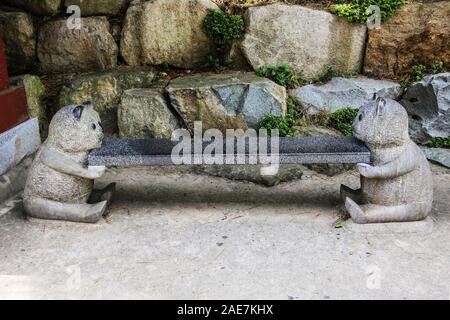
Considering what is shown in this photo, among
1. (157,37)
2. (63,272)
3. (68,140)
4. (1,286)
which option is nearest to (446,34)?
(157,37)

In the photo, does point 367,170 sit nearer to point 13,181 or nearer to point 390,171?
point 390,171

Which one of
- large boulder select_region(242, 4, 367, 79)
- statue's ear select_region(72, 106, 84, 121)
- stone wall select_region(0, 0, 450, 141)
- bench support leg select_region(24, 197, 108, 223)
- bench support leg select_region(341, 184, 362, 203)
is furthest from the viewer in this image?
large boulder select_region(242, 4, 367, 79)

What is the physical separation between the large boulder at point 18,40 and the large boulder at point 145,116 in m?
1.46

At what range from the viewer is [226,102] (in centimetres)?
521

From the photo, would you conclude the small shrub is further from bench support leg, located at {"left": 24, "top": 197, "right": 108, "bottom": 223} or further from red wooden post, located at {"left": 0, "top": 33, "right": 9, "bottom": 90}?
bench support leg, located at {"left": 24, "top": 197, "right": 108, "bottom": 223}

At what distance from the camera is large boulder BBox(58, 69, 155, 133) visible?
5.38 m

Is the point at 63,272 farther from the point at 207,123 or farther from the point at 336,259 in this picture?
the point at 207,123

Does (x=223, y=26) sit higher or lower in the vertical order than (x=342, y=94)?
higher

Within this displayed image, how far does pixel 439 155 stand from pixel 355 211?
1.90 m

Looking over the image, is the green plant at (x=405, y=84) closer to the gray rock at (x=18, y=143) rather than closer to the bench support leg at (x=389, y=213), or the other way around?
the bench support leg at (x=389, y=213)

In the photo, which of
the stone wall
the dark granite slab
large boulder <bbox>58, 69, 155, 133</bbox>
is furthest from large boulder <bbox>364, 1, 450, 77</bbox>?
large boulder <bbox>58, 69, 155, 133</bbox>

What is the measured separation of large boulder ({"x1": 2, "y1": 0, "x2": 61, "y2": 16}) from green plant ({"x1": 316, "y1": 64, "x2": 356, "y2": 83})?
329 cm

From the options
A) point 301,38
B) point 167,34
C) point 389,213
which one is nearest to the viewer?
point 389,213

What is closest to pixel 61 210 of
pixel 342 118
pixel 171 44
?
pixel 171 44
